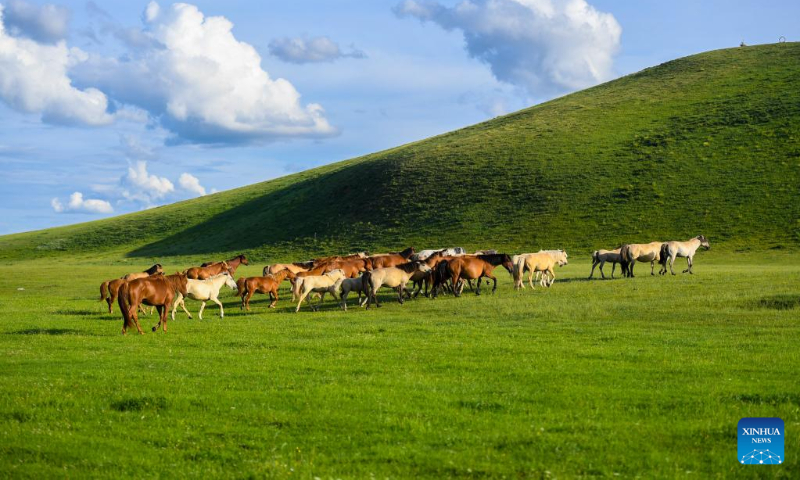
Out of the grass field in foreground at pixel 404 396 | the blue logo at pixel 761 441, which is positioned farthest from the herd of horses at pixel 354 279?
the blue logo at pixel 761 441

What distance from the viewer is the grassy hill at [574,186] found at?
2420 inches

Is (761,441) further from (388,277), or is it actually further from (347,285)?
(388,277)

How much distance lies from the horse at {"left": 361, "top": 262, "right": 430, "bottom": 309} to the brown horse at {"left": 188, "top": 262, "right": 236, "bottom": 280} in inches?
340

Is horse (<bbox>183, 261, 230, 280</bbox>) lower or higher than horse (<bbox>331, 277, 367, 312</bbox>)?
higher

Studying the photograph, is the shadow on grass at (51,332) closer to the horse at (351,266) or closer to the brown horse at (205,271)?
the brown horse at (205,271)

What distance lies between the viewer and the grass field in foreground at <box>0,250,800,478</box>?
27.5 ft

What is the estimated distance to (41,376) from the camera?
13.1m

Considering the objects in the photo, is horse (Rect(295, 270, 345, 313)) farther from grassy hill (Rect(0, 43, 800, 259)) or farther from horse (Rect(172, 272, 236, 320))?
grassy hill (Rect(0, 43, 800, 259))

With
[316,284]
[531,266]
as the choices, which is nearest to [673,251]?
[531,266]

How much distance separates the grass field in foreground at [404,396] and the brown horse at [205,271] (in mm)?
11066

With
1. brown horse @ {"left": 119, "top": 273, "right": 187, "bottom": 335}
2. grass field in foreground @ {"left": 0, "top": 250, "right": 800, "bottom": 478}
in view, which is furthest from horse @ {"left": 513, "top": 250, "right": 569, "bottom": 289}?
brown horse @ {"left": 119, "top": 273, "right": 187, "bottom": 335}

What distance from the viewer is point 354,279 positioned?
2681 cm

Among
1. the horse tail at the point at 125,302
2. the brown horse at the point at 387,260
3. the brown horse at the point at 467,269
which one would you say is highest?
the brown horse at the point at 387,260

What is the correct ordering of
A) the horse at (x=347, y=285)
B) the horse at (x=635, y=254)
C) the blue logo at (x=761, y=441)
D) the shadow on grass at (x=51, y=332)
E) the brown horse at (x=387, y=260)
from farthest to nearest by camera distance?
1. the brown horse at (x=387, y=260)
2. the horse at (x=635, y=254)
3. the horse at (x=347, y=285)
4. the shadow on grass at (x=51, y=332)
5. the blue logo at (x=761, y=441)
